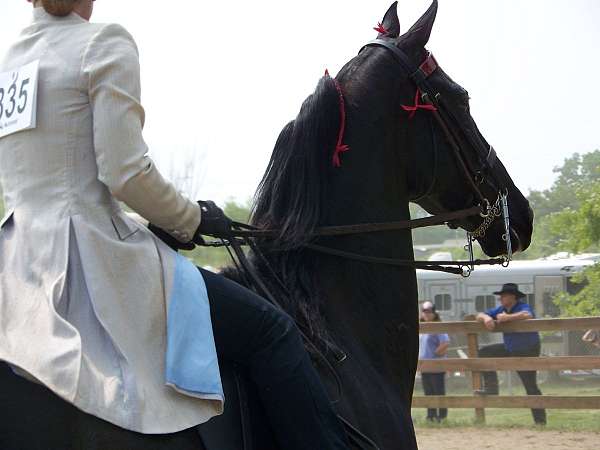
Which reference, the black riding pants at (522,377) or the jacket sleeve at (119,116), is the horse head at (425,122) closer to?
the jacket sleeve at (119,116)

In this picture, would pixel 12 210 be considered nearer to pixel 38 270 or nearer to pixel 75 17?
pixel 38 270

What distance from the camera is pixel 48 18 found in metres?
2.79

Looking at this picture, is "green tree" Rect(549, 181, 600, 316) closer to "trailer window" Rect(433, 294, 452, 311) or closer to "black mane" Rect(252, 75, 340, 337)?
"trailer window" Rect(433, 294, 452, 311)

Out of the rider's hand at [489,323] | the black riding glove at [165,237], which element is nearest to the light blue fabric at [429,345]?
the rider's hand at [489,323]

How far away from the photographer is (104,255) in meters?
2.62

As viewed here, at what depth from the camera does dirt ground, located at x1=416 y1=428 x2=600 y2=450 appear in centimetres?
1019

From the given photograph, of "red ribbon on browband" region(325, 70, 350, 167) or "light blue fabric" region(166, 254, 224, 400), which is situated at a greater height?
"red ribbon on browband" region(325, 70, 350, 167)

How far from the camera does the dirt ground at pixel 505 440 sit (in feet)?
33.4

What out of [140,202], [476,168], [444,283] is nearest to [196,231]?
[140,202]

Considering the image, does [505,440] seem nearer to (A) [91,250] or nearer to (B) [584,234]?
(B) [584,234]

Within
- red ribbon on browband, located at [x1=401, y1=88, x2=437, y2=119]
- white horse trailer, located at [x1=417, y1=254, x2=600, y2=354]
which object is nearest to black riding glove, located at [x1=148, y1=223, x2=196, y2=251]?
red ribbon on browband, located at [x1=401, y1=88, x2=437, y2=119]

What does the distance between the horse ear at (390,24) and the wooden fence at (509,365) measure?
292 inches

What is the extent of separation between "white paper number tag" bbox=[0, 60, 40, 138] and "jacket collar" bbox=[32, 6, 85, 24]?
0.19m

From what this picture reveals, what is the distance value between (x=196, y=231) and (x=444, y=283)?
17612 mm
